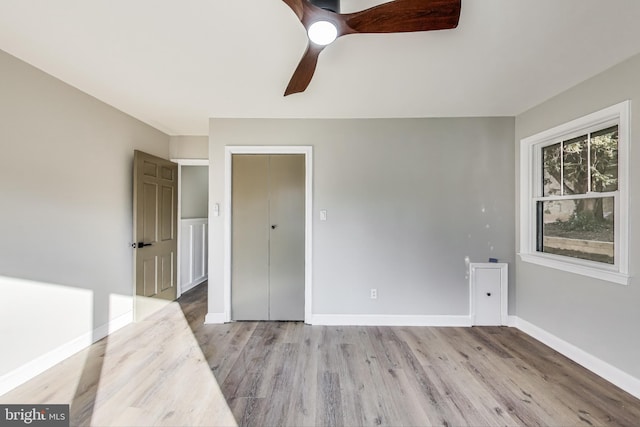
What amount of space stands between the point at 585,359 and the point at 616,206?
4.22 ft

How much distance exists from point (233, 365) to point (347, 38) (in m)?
2.63

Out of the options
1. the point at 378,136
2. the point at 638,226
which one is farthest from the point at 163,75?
the point at 638,226

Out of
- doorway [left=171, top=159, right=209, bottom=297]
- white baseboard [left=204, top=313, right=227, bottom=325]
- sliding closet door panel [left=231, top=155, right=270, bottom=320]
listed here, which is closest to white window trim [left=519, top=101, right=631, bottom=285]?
sliding closet door panel [left=231, top=155, right=270, bottom=320]

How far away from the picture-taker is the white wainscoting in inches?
170

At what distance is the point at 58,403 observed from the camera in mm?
1806

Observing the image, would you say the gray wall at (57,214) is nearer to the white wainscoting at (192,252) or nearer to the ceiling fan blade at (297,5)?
the white wainscoting at (192,252)

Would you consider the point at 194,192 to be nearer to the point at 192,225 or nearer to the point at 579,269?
the point at 192,225

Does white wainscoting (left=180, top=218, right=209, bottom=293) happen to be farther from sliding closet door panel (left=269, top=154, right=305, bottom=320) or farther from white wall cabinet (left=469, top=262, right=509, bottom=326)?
white wall cabinet (left=469, top=262, right=509, bottom=326)

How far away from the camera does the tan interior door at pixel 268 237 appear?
321 cm

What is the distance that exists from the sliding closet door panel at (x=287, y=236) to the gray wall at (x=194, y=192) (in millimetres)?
1977

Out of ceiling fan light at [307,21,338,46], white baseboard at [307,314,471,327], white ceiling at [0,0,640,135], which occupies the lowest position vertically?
white baseboard at [307,314,471,327]

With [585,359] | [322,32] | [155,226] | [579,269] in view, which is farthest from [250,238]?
[585,359]

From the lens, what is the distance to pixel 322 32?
4.47 feet

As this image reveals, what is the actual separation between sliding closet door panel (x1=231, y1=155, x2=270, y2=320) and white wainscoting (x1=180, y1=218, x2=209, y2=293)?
1.52 m
